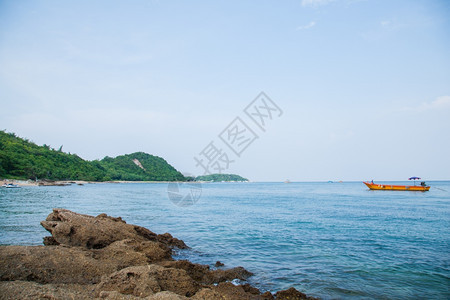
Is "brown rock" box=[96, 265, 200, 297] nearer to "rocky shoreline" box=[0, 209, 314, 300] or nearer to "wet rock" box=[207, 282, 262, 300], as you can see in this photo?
"rocky shoreline" box=[0, 209, 314, 300]

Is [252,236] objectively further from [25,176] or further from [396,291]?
[25,176]

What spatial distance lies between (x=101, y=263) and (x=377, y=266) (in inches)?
415

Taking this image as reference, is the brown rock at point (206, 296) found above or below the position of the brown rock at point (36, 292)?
below

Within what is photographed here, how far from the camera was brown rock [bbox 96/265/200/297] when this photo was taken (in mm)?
5785

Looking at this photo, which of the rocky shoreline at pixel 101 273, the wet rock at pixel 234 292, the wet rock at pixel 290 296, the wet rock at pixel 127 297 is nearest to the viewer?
the wet rock at pixel 127 297

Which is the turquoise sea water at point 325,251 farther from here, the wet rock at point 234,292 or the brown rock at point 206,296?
the brown rock at point 206,296

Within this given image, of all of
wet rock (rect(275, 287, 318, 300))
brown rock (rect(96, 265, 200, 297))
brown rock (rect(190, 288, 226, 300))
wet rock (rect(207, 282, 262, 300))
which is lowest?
wet rock (rect(275, 287, 318, 300))

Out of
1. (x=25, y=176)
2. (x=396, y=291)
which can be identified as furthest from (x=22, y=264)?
(x=25, y=176)

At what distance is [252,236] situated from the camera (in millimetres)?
16656

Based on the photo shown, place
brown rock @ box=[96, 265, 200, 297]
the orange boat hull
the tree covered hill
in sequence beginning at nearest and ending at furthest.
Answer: brown rock @ box=[96, 265, 200, 297], the orange boat hull, the tree covered hill

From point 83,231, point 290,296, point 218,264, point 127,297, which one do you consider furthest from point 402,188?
point 127,297

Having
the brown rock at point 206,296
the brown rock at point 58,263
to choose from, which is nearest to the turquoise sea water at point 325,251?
the brown rock at point 206,296

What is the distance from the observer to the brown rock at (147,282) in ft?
19.0

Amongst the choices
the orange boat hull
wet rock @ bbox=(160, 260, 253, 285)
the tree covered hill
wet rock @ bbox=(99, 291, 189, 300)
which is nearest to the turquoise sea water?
wet rock @ bbox=(160, 260, 253, 285)
